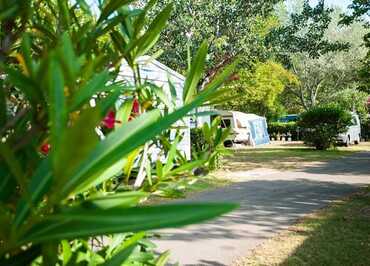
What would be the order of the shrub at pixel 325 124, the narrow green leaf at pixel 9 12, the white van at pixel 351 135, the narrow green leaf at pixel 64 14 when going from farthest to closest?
1. the white van at pixel 351 135
2. the shrub at pixel 325 124
3. the narrow green leaf at pixel 64 14
4. the narrow green leaf at pixel 9 12

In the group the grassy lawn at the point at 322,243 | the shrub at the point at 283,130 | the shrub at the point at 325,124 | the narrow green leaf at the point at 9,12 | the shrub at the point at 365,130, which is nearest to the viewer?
the narrow green leaf at the point at 9,12

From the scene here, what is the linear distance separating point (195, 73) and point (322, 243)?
5.35 meters

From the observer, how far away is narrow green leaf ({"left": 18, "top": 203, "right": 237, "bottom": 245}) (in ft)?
1.58

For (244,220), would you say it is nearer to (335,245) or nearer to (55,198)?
(335,245)

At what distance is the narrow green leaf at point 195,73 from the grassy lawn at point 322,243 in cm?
435

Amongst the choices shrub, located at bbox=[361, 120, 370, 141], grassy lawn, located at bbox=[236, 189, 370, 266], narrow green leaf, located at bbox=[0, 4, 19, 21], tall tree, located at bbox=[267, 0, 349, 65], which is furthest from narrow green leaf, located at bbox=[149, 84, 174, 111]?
shrub, located at bbox=[361, 120, 370, 141]

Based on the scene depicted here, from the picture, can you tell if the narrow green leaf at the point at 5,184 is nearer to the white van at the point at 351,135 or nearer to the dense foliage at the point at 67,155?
the dense foliage at the point at 67,155

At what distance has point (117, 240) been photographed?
58.4 inches

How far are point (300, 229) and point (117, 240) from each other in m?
5.64

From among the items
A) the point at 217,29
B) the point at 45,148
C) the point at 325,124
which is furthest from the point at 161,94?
the point at 325,124

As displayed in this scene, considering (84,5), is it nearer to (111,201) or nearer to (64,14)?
(64,14)

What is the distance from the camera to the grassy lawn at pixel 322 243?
204 inches

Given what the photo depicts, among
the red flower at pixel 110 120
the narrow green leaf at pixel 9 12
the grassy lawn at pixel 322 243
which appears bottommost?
the grassy lawn at pixel 322 243

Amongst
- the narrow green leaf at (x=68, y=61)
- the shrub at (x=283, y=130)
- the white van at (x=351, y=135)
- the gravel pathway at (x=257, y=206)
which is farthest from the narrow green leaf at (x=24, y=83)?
the shrub at (x=283, y=130)
